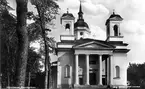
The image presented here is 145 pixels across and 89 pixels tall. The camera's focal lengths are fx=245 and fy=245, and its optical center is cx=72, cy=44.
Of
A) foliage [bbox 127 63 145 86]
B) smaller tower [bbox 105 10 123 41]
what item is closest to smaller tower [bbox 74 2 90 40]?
smaller tower [bbox 105 10 123 41]

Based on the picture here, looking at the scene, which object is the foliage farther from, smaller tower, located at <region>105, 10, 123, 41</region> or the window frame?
the window frame

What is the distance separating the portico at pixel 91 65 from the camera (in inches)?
1685

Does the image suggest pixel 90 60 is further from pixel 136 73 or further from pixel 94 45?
pixel 136 73

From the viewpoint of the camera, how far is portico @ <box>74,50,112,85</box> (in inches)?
1685

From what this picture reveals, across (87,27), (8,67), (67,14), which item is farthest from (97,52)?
(87,27)

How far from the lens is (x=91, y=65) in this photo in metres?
45.4

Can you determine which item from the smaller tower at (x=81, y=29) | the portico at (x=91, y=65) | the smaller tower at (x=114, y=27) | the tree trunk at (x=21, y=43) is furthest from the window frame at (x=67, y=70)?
the tree trunk at (x=21, y=43)

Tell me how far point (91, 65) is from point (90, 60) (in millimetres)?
949

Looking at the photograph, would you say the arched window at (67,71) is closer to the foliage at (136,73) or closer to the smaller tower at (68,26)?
the smaller tower at (68,26)

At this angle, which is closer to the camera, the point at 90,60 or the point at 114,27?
the point at 90,60

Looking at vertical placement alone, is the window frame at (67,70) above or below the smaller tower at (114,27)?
below

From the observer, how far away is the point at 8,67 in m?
34.7

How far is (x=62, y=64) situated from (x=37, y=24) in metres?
27.7

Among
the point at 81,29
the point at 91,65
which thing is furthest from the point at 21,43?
the point at 81,29
